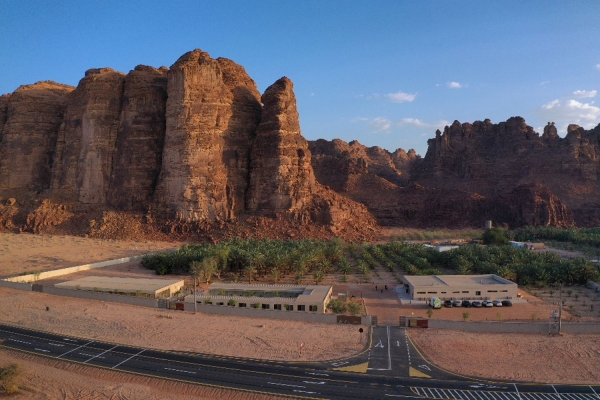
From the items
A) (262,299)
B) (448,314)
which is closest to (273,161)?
(262,299)

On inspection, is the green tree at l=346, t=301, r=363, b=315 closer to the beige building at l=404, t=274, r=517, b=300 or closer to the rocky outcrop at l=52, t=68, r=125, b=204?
the beige building at l=404, t=274, r=517, b=300

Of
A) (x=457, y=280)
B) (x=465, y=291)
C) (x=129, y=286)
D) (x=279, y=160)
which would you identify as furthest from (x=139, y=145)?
(x=465, y=291)

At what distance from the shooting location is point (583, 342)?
2298cm

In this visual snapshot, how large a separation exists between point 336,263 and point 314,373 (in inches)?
1076

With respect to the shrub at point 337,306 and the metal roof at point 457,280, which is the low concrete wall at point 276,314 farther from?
the metal roof at point 457,280

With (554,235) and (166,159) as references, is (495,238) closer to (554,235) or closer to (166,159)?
(554,235)

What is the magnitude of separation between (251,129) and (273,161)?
6.44 meters

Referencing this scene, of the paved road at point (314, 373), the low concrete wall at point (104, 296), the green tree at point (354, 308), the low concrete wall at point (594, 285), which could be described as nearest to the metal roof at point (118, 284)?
the low concrete wall at point (104, 296)

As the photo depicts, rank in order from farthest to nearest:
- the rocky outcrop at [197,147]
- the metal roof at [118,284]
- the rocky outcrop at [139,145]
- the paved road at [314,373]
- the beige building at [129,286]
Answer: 1. the rocky outcrop at [139,145]
2. the rocky outcrop at [197,147]
3. the metal roof at [118,284]
4. the beige building at [129,286]
5. the paved road at [314,373]

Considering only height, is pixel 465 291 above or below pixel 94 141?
below

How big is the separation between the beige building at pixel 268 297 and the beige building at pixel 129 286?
2252 mm

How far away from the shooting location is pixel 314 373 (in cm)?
1891

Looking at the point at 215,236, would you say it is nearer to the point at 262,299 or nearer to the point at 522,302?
the point at 262,299

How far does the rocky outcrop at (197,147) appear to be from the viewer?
54469 mm
